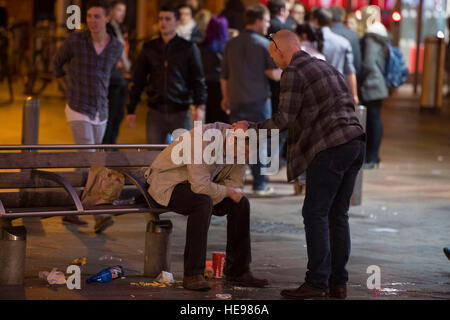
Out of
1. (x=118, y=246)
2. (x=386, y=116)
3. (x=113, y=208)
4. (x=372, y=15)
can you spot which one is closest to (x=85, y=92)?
(x=118, y=246)

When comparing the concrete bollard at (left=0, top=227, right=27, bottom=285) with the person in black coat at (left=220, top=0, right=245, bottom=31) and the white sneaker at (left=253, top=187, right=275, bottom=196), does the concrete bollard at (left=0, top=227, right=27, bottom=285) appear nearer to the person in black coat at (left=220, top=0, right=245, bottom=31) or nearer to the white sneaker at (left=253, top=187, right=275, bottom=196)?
the white sneaker at (left=253, top=187, right=275, bottom=196)

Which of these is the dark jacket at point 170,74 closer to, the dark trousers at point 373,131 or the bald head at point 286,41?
the bald head at point 286,41

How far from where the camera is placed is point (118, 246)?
320 inches

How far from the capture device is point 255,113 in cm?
1088

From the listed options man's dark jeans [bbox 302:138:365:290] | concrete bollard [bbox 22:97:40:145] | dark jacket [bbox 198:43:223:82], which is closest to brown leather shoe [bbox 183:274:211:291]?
man's dark jeans [bbox 302:138:365:290]

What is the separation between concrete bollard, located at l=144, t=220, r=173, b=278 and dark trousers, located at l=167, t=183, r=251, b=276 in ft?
1.10

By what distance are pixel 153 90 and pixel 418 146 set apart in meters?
7.68

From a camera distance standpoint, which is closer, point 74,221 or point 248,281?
point 248,281

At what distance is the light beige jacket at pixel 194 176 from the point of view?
6.64 m

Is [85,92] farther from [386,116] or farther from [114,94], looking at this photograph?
[386,116]

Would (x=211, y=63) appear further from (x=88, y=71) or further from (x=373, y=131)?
(x=88, y=71)

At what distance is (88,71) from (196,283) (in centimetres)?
295

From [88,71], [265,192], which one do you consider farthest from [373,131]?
[88,71]

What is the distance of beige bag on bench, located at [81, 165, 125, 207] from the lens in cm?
698
